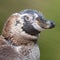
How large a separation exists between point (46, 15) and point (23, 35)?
2.22m

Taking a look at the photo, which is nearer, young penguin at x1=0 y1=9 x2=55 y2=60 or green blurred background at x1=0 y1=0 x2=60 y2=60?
young penguin at x1=0 y1=9 x2=55 y2=60

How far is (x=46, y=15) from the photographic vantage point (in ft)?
13.7

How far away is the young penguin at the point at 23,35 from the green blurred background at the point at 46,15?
1.60 meters

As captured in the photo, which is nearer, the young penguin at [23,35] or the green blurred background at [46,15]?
the young penguin at [23,35]

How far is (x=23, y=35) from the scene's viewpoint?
1.97 meters

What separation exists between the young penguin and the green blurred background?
160 centimetres

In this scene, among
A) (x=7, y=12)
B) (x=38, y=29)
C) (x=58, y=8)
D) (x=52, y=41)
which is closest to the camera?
(x=38, y=29)

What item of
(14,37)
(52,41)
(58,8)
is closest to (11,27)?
(14,37)

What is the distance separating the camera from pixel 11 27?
78.0 inches

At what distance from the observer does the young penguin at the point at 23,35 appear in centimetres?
197

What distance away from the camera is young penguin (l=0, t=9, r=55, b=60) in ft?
6.47

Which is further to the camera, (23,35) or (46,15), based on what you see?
(46,15)

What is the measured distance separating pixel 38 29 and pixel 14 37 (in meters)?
0.11

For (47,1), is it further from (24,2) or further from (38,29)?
(38,29)
